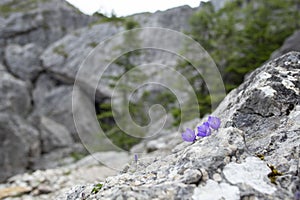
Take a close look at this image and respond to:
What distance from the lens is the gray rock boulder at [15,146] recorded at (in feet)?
49.2

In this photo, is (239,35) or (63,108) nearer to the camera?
(239,35)

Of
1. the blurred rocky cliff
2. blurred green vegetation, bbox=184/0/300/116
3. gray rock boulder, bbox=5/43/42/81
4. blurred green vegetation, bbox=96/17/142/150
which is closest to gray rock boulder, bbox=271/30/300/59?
the blurred rocky cliff

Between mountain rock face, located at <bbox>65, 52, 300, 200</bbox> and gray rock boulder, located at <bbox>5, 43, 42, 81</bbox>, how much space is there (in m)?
25.7

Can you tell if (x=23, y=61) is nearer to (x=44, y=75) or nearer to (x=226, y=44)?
(x=44, y=75)

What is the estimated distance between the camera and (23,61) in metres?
26.2

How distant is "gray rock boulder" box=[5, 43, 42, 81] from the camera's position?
25859mm

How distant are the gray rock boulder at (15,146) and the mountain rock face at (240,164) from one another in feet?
46.3

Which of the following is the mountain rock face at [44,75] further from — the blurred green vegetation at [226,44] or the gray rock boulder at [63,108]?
the blurred green vegetation at [226,44]

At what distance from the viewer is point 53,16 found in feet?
104

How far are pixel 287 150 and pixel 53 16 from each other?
3269cm

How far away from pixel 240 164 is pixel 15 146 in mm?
15849

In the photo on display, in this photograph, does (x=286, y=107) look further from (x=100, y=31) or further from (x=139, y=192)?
(x=100, y=31)

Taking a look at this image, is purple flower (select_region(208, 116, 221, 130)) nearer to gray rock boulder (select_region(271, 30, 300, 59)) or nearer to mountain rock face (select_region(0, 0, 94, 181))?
gray rock boulder (select_region(271, 30, 300, 59))

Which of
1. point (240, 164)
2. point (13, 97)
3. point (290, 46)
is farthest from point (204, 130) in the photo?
point (13, 97)
